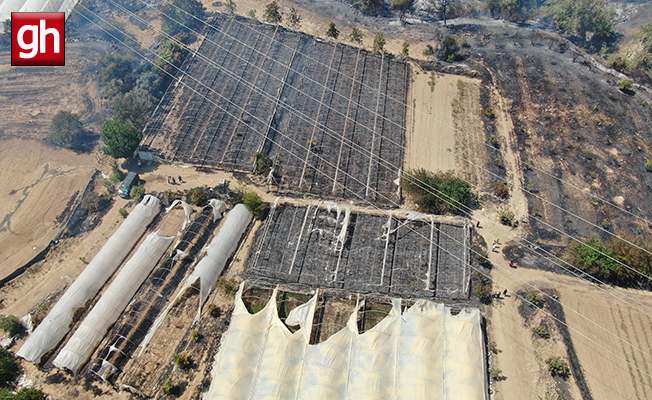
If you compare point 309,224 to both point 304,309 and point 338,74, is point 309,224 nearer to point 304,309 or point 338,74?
point 304,309

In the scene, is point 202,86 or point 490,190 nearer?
point 490,190

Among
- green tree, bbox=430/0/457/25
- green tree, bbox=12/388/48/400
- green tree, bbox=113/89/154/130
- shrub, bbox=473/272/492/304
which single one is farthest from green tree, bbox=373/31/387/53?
green tree, bbox=12/388/48/400

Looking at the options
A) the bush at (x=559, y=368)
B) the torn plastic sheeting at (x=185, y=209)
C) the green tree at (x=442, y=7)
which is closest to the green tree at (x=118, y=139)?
the torn plastic sheeting at (x=185, y=209)

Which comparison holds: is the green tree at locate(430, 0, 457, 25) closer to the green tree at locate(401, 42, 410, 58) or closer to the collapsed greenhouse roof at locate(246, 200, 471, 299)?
the green tree at locate(401, 42, 410, 58)

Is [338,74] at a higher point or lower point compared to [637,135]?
higher

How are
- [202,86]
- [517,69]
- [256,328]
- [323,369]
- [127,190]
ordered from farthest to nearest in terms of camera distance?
[517,69], [202,86], [127,190], [256,328], [323,369]

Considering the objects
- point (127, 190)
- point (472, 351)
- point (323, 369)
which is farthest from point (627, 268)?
point (127, 190)
